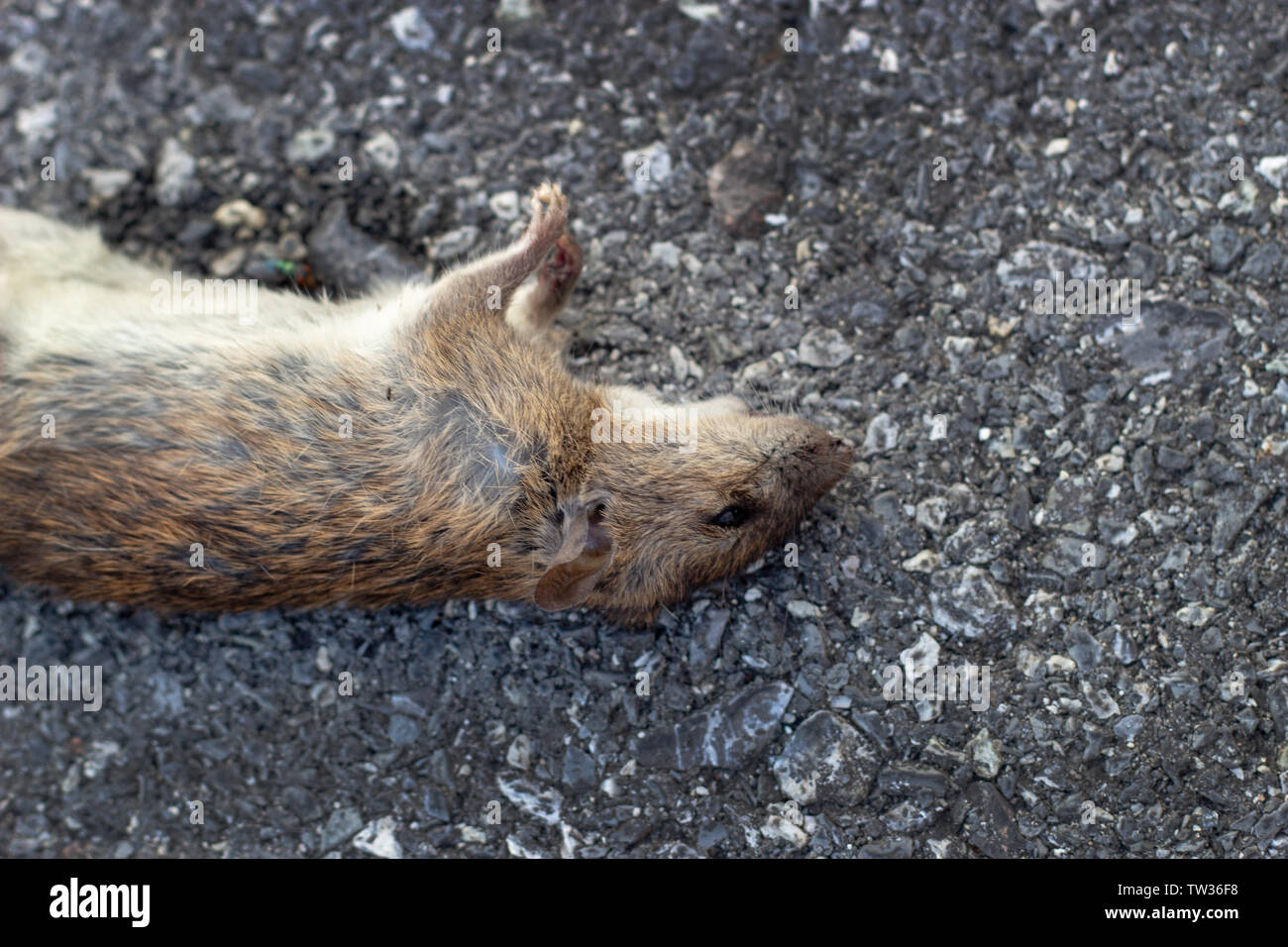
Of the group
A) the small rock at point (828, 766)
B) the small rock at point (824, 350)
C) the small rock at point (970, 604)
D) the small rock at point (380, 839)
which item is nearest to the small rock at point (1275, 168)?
the small rock at point (824, 350)

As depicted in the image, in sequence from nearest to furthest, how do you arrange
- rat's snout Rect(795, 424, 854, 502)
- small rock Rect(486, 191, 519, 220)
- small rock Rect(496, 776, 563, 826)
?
rat's snout Rect(795, 424, 854, 502) → small rock Rect(496, 776, 563, 826) → small rock Rect(486, 191, 519, 220)

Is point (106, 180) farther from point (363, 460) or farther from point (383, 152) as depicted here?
point (363, 460)

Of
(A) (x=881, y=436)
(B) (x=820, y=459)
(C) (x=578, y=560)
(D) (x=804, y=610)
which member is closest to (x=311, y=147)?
(C) (x=578, y=560)

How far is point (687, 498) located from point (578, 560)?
493 millimetres

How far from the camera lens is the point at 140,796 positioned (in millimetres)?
4230

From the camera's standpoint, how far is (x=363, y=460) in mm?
3898

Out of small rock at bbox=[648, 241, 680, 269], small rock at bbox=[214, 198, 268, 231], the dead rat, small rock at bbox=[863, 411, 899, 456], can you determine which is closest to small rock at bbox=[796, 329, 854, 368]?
small rock at bbox=[863, 411, 899, 456]

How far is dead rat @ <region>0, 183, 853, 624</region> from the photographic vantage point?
12.5 feet

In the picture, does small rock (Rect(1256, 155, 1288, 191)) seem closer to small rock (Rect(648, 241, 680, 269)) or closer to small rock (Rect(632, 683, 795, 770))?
small rock (Rect(648, 241, 680, 269))

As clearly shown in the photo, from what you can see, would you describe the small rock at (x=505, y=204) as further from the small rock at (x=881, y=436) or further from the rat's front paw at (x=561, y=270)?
the small rock at (x=881, y=436)

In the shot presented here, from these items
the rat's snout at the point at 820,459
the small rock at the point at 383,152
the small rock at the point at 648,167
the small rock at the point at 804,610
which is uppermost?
the small rock at the point at 383,152

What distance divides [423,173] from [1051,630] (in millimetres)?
3293

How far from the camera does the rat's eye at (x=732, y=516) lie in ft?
13.1

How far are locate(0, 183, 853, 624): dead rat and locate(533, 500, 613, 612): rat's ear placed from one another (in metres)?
0.01
